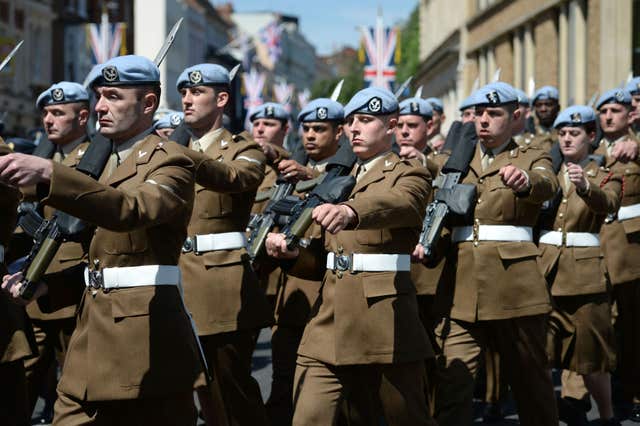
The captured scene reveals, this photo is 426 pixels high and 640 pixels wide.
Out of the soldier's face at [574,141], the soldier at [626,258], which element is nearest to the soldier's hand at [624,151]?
the soldier at [626,258]

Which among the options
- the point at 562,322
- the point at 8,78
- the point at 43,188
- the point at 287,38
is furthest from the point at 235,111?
the point at 287,38

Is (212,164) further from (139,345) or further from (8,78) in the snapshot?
(8,78)

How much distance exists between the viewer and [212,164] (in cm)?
683

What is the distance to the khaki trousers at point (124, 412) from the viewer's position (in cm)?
551

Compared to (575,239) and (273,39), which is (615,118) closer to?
(575,239)

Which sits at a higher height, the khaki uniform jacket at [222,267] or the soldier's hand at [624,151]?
the soldier's hand at [624,151]

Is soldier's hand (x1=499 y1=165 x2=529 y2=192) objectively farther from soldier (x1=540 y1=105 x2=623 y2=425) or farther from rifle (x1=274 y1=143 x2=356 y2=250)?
soldier (x1=540 y1=105 x2=623 y2=425)

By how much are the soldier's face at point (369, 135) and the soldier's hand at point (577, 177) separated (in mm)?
1502

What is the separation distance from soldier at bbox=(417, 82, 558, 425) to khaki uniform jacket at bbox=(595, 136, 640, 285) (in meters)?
2.25

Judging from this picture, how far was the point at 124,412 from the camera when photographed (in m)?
5.60

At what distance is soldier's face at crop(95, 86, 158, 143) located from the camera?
547 cm

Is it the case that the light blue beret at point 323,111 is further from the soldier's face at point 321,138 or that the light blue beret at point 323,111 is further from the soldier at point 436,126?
the soldier at point 436,126

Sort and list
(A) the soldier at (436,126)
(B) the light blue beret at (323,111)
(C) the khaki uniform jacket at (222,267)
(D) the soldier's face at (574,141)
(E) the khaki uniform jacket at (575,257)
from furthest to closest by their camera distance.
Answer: (A) the soldier at (436,126) → (B) the light blue beret at (323,111) → (D) the soldier's face at (574,141) → (E) the khaki uniform jacket at (575,257) → (C) the khaki uniform jacket at (222,267)

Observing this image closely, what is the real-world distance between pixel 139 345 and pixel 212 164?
1.57 meters
